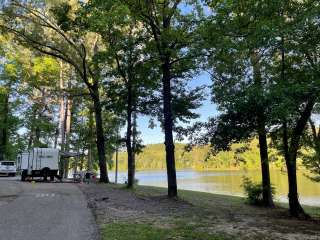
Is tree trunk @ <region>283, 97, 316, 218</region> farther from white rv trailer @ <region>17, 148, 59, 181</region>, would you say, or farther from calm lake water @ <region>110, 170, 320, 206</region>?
white rv trailer @ <region>17, 148, 59, 181</region>


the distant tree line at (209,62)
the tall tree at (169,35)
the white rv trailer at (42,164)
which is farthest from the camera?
the white rv trailer at (42,164)

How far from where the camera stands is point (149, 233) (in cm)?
1082

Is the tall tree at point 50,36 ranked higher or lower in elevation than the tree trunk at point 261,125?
higher

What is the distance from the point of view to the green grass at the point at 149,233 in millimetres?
10281

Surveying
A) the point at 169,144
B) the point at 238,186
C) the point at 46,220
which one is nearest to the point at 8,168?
the point at 238,186

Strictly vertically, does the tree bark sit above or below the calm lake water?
above

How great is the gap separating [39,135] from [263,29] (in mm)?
53164

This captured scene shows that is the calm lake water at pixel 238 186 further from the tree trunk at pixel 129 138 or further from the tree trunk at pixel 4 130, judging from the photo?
the tree trunk at pixel 4 130

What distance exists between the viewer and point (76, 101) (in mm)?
51281

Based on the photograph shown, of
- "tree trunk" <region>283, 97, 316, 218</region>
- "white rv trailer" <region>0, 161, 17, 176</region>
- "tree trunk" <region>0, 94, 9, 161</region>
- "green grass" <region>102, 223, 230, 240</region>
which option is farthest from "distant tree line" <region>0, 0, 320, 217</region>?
"tree trunk" <region>0, 94, 9, 161</region>

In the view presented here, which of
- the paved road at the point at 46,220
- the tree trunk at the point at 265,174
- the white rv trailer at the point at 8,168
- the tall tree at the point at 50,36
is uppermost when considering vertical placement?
the tall tree at the point at 50,36

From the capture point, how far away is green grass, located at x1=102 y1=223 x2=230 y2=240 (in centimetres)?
1028

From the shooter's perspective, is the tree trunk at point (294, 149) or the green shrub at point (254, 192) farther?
the green shrub at point (254, 192)

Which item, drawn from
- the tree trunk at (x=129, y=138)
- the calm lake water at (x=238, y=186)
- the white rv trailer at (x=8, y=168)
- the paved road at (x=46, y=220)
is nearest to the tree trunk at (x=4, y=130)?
the white rv trailer at (x=8, y=168)
